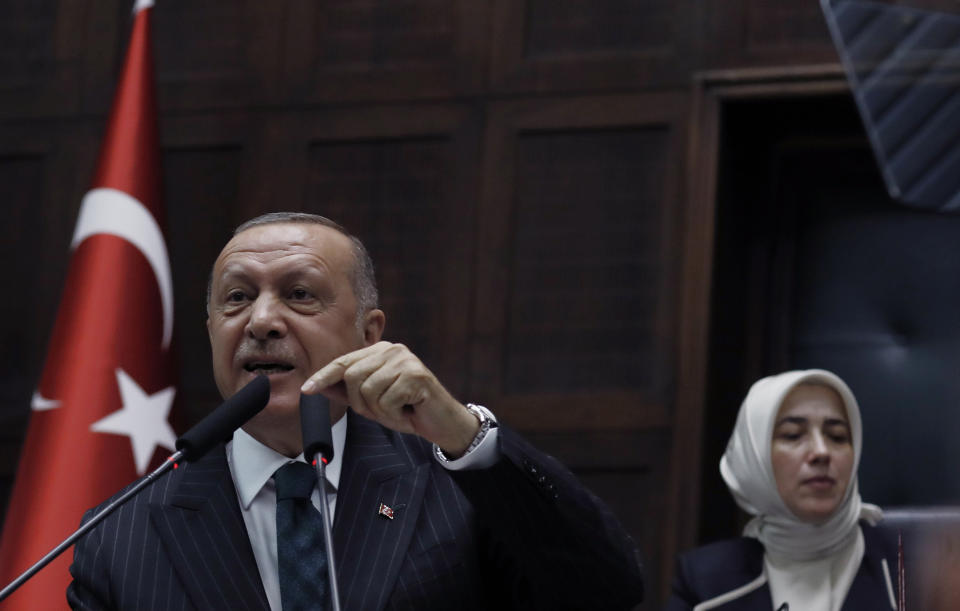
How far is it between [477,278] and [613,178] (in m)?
A: 0.51

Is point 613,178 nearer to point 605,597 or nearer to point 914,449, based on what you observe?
point 914,449

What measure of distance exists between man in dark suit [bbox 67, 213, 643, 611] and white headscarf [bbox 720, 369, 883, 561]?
5.08ft

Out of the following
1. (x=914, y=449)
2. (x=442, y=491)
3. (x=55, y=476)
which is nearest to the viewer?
(x=442, y=491)

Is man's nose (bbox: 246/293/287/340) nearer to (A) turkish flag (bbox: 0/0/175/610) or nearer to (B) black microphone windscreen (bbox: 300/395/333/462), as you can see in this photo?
(B) black microphone windscreen (bbox: 300/395/333/462)

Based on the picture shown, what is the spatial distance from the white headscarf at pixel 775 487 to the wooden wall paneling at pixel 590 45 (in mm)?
1171

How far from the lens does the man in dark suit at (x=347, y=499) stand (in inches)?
91.0

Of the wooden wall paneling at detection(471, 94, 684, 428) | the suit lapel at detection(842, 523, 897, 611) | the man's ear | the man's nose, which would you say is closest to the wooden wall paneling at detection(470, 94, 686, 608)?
the wooden wall paneling at detection(471, 94, 684, 428)

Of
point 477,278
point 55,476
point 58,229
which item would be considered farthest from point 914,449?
point 58,229

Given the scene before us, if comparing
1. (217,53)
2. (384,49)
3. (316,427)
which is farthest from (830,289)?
(316,427)

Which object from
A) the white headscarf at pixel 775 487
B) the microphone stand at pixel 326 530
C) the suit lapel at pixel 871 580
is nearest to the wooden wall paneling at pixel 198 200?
the white headscarf at pixel 775 487

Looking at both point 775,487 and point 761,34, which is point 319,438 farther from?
point 761,34

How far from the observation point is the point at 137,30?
498 centimetres

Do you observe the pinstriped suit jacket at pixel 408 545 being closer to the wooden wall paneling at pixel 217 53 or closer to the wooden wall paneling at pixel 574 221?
the wooden wall paneling at pixel 574 221

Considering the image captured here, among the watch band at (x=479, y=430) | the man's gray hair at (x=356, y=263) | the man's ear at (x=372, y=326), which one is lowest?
the watch band at (x=479, y=430)
